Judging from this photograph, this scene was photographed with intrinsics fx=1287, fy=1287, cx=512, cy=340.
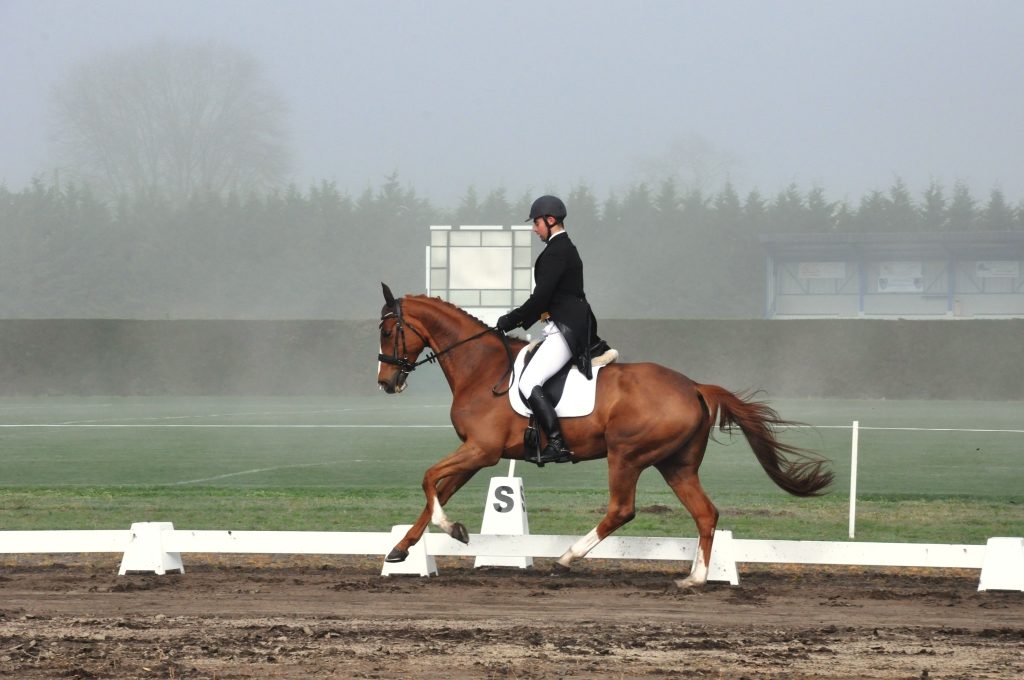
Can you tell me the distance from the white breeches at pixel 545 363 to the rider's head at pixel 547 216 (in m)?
0.83

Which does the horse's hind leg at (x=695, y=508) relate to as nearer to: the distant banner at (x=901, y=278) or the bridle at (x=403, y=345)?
the bridle at (x=403, y=345)

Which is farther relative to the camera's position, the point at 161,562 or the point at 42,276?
the point at 42,276

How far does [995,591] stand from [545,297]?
386 cm

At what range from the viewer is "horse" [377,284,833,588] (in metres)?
9.36

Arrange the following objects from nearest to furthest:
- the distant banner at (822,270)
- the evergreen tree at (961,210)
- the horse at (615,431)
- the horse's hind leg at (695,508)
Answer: the horse's hind leg at (695,508), the horse at (615,431), the distant banner at (822,270), the evergreen tree at (961,210)

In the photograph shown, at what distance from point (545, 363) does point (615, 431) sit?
714mm

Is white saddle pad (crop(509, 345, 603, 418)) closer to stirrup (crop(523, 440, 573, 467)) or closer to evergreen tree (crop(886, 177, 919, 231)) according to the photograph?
stirrup (crop(523, 440, 573, 467))

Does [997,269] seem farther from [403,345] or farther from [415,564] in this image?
[415,564]

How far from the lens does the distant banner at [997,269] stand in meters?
57.0

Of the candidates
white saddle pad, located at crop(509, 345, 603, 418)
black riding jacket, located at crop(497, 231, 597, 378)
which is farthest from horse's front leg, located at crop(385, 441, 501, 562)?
black riding jacket, located at crop(497, 231, 597, 378)

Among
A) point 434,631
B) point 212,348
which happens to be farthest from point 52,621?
point 212,348

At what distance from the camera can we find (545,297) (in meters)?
9.67

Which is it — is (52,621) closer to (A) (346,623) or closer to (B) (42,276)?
(A) (346,623)

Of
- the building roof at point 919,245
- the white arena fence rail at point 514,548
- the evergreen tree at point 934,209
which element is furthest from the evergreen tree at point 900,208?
the white arena fence rail at point 514,548
